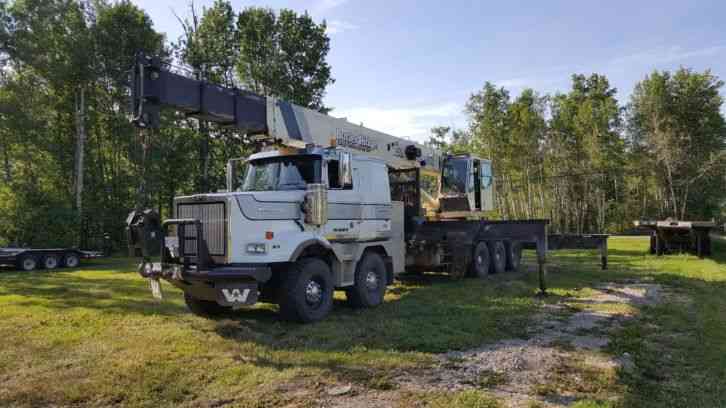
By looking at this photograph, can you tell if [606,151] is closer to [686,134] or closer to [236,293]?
[686,134]

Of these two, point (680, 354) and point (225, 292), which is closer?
point (680, 354)

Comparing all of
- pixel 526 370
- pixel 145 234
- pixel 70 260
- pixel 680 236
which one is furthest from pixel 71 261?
pixel 680 236

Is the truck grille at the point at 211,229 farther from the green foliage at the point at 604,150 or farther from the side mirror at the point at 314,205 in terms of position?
the green foliage at the point at 604,150

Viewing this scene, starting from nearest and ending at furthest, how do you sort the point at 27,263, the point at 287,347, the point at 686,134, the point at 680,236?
the point at 287,347, the point at 27,263, the point at 680,236, the point at 686,134

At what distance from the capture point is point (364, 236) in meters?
9.33

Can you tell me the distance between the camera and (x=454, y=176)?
48.6 feet

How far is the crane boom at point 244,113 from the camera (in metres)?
6.88

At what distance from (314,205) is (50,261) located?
15537mm

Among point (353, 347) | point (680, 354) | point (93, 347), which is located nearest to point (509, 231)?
point (680, 354)

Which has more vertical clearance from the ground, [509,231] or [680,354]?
[509,231]

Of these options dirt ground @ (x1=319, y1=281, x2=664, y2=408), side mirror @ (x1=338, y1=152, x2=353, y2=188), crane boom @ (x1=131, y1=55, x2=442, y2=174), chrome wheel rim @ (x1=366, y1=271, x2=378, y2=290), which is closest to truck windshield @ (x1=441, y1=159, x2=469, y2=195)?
crane boom @ (x1=131, y1=55, x2=442, y2=174)

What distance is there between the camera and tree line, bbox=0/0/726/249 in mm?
25844

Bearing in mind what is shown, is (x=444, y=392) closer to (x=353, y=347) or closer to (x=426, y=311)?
(x=353, y=347)

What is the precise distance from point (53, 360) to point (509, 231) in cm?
1003
